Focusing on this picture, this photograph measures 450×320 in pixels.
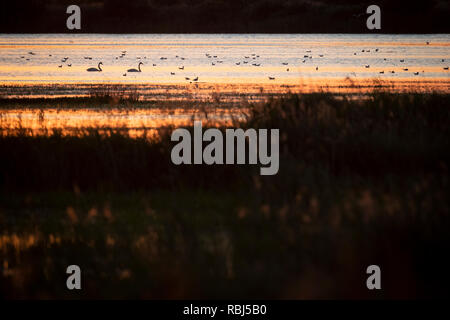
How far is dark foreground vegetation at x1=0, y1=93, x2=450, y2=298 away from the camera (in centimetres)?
834

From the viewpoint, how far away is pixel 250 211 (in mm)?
10852

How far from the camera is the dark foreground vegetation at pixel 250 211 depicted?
328 inches

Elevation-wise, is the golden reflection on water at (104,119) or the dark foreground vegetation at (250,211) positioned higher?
the golden reflection on water at (104,119)

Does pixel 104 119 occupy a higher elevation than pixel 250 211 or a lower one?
higher

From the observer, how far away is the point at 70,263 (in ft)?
31.7

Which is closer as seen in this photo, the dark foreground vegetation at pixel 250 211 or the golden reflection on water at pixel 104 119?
the dark foreground vegetation at pixel 250 211

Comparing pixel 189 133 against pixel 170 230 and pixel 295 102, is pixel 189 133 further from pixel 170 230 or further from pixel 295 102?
pixel 170 230

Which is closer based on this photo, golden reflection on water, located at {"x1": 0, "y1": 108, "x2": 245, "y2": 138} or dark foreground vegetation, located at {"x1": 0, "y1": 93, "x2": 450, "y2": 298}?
dark foreground vegetation, located at {"x1": 0, "y1": 93, "x2": 450, "y2": 298}

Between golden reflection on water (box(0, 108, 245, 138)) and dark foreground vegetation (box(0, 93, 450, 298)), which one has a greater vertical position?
golden reflection on water (box(0, 108, 245, 138))

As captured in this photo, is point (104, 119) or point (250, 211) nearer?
point (250, 211)
